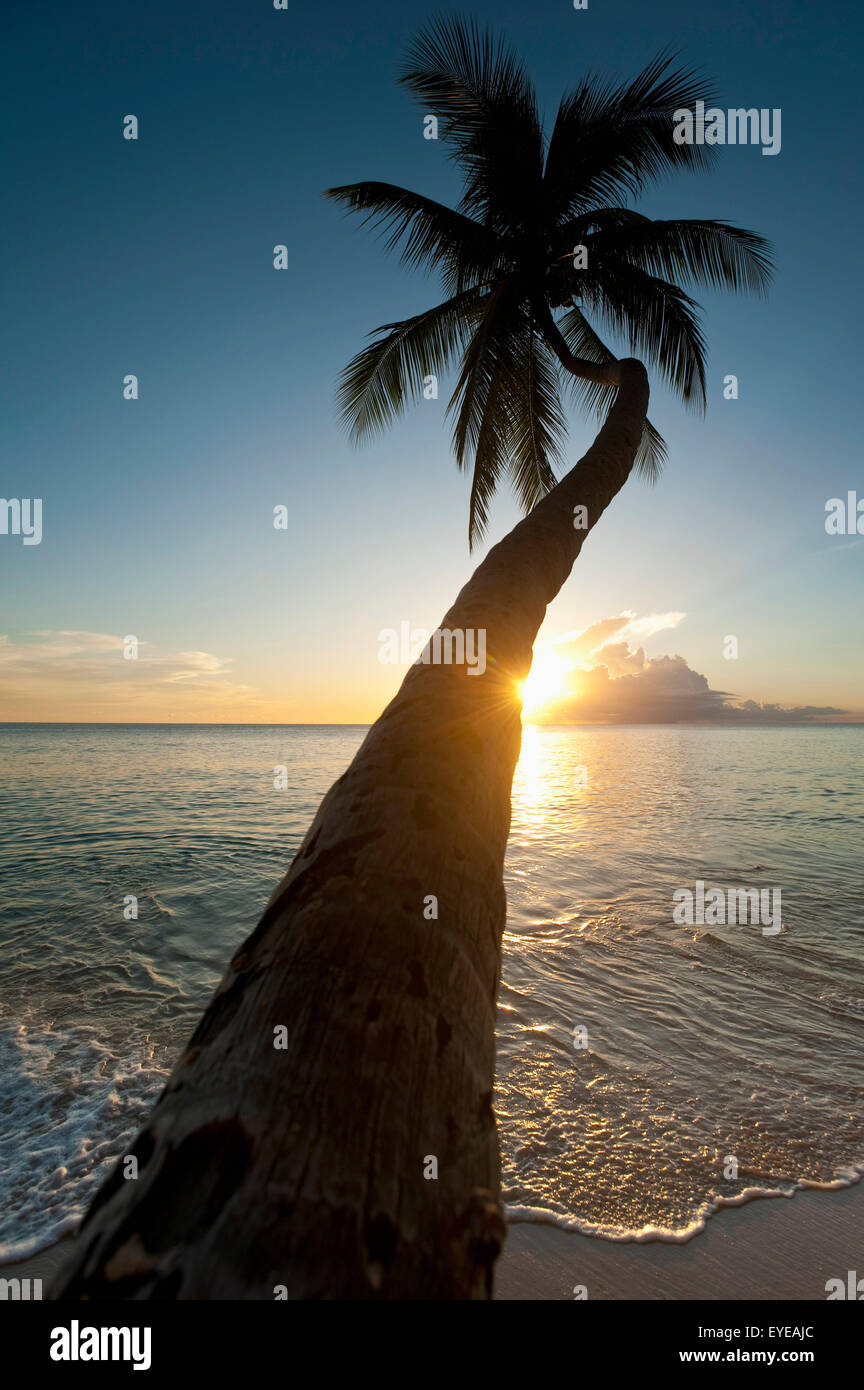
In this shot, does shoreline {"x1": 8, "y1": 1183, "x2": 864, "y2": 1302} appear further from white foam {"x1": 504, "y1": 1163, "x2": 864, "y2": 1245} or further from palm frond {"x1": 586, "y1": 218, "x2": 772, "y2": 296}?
palm frond {"x1": 586, "y1": 218, "x2": 772, "y2": 296}

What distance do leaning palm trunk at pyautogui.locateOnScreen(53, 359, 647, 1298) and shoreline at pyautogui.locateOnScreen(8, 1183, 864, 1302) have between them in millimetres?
2316

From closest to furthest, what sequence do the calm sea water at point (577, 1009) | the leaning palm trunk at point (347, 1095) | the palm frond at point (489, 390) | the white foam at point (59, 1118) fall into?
the leaning palm trunk at point (347, 1095), the white foam at point (59, 1118), the calm sea water at point (577, 1009), the palm frond at point (489, 390)

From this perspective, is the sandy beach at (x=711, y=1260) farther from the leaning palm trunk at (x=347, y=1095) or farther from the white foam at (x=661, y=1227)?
the leaning palm trunk at (x=347, y=1095)

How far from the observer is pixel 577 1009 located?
16.9 ft

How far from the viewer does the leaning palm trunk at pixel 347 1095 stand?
2.51 ft

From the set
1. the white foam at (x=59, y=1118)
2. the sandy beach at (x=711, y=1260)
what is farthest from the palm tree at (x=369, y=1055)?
the white foam at (x=59, y=1118)

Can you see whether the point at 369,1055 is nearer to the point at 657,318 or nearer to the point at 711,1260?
the point at 711,1260

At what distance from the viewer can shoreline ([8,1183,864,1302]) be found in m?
2.57

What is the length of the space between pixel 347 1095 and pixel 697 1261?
298 centimetres

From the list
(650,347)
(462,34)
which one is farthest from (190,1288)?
(462,34)

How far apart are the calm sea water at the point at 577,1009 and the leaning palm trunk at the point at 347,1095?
271 cm

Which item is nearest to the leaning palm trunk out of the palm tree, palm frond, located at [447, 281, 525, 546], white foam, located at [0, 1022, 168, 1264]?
the palm tree

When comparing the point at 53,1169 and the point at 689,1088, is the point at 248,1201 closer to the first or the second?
the point at 53,1169
